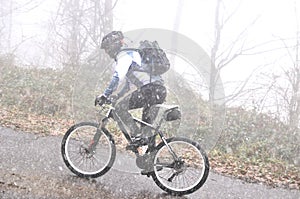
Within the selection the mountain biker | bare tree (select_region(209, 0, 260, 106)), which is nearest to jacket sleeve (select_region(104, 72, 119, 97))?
the mountain biker

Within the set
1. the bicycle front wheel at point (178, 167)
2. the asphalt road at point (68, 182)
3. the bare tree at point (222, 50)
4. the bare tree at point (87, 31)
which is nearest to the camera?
the asphalt road at point (68, 182)

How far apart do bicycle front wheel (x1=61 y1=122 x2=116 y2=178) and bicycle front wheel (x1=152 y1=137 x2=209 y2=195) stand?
2.25 ft

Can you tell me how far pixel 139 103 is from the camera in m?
5.32

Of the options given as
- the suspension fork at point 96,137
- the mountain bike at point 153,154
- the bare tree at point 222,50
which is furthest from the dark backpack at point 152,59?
the bare tree at point 222,50

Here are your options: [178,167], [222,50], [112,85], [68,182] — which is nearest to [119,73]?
[112,85]

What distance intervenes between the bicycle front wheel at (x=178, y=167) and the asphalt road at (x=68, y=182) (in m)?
0.17

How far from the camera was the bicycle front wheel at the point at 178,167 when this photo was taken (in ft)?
16.4

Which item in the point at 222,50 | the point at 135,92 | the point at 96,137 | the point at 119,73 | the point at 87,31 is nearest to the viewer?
the point at 119,73

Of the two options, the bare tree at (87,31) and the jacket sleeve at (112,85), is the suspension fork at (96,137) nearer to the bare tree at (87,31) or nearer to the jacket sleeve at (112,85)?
the jacket sleeve at (112,85)

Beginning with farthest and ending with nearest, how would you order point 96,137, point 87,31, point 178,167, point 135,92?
1. point 87,31
2. point 96,137
3. point 135,92
4. point 178,167

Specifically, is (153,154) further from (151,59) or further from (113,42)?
(113,42)

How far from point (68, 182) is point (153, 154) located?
1.18 meters

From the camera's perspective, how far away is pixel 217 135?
39.9 feet

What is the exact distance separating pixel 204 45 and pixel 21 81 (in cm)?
895
